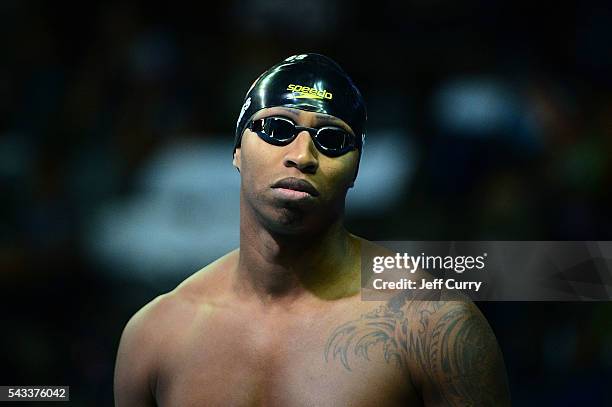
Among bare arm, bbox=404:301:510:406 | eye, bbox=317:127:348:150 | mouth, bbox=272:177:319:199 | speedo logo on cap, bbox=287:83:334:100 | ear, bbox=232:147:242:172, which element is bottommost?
bare arm, bbox=404:301:510:406

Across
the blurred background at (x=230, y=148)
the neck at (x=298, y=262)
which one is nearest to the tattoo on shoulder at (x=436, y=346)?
the neck at (x=298, y=262)

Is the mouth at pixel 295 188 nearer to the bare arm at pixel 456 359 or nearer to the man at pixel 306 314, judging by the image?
the man at pixel 306 314

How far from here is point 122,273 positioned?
5039 millimetres

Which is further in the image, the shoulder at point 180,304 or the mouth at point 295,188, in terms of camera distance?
the shoulder at point 180,304

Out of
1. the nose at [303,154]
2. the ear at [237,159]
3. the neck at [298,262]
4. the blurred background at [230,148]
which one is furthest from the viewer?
the blurred background at [230,148]

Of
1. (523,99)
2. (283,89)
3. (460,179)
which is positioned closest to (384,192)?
(460,179)

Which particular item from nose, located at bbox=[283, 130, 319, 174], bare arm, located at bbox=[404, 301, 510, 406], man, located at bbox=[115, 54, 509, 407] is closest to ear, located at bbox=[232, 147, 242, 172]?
man, located at bbox=[115, 54, 509, 407]

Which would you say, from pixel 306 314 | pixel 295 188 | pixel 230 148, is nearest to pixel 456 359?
pixel 306 314

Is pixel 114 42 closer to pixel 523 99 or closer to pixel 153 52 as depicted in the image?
pixel 153 52

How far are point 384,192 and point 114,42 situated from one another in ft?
5.35

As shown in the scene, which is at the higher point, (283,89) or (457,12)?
(457,12)

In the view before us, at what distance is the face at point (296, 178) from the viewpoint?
322 cm

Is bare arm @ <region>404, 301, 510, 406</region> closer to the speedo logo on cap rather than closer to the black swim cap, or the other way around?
the black swim cap

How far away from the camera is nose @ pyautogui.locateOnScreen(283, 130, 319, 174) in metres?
3.21
